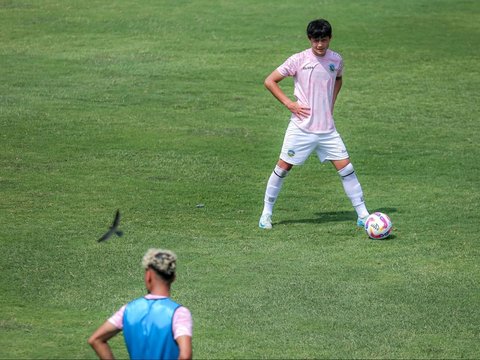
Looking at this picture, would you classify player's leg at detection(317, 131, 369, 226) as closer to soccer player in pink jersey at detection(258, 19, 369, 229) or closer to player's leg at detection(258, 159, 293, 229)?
soccer player in pink jersey at detection(258, 19, 369, 229)

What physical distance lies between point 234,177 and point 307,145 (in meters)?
3.12

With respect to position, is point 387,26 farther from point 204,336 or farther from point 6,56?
point 204,336

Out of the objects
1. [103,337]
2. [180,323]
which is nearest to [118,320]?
[103,337]

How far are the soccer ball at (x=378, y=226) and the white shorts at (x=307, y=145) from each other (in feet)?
3.08

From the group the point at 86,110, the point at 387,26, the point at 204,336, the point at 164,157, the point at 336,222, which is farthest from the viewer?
the point at 387,26

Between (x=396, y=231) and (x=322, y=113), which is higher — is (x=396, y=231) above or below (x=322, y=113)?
below

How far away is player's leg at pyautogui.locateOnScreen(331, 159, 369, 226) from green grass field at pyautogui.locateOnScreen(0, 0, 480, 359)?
0.91 feet

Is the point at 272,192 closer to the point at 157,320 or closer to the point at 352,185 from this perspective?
the point at 352,185

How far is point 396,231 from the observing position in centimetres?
1516

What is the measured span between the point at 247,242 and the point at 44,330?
389 cm

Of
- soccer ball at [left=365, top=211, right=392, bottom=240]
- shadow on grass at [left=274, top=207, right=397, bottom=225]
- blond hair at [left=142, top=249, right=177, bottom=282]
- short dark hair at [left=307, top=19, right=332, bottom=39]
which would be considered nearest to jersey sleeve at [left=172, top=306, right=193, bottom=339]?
blond hair at [left=142, top=249, right=177, bottom=282]

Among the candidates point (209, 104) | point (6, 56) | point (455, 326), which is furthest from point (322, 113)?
point (6, 56)

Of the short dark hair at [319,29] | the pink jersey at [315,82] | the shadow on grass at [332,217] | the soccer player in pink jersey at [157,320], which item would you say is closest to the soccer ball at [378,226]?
the shadow on grass at [332,217]

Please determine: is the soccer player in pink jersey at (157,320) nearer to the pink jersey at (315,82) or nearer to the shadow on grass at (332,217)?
the pink jersey at (315,82)
